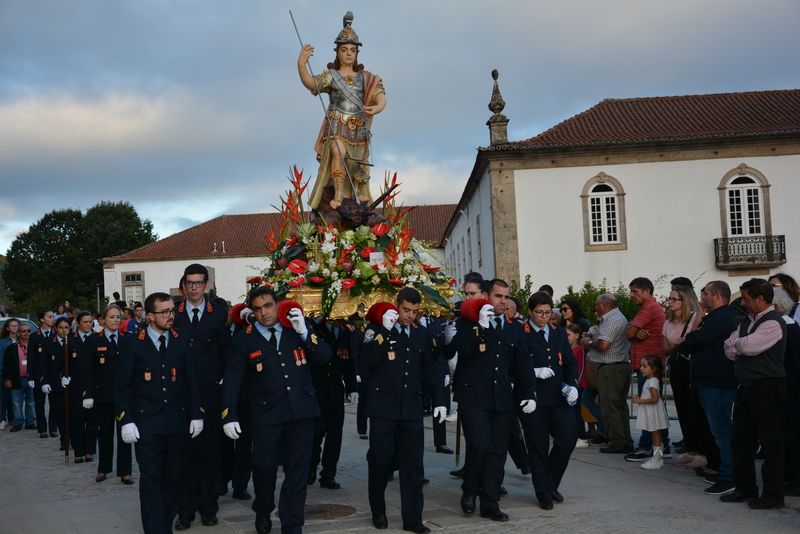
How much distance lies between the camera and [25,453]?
12516 mm

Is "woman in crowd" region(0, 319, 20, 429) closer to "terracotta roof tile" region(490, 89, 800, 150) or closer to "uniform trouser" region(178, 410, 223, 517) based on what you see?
"uniform trouser" region(178, 410, 223, 517)

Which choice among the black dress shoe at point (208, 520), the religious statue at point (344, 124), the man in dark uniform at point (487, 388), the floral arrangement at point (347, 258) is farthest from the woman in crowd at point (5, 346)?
the man in dark uniform at point (487, 388)

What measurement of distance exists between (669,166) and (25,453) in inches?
981

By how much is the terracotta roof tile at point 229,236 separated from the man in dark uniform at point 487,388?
174ft

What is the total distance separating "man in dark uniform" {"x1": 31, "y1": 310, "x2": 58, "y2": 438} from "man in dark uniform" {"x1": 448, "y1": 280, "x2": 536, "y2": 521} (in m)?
9.23

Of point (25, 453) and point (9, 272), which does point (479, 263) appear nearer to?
point (25, 453)

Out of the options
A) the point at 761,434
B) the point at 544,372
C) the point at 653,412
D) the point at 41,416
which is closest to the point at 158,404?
the point at 544,372

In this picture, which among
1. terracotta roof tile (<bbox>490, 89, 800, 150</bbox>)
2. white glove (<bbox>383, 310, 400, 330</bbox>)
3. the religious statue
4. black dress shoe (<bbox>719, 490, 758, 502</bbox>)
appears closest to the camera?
white glove (<bbox>383, 310, 400, 330</bbox>)

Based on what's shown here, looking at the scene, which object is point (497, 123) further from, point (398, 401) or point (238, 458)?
point (398, 401)

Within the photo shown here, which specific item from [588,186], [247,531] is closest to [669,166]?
[588,186]

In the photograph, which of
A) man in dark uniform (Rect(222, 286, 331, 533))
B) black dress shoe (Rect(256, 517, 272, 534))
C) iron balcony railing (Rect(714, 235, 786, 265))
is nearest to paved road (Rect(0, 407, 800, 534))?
black dress shoe (Rect(256, 517, 272, 534))

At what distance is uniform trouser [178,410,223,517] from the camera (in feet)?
22.6

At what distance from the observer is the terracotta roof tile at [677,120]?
3020cm

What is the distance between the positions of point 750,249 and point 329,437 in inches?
1027
